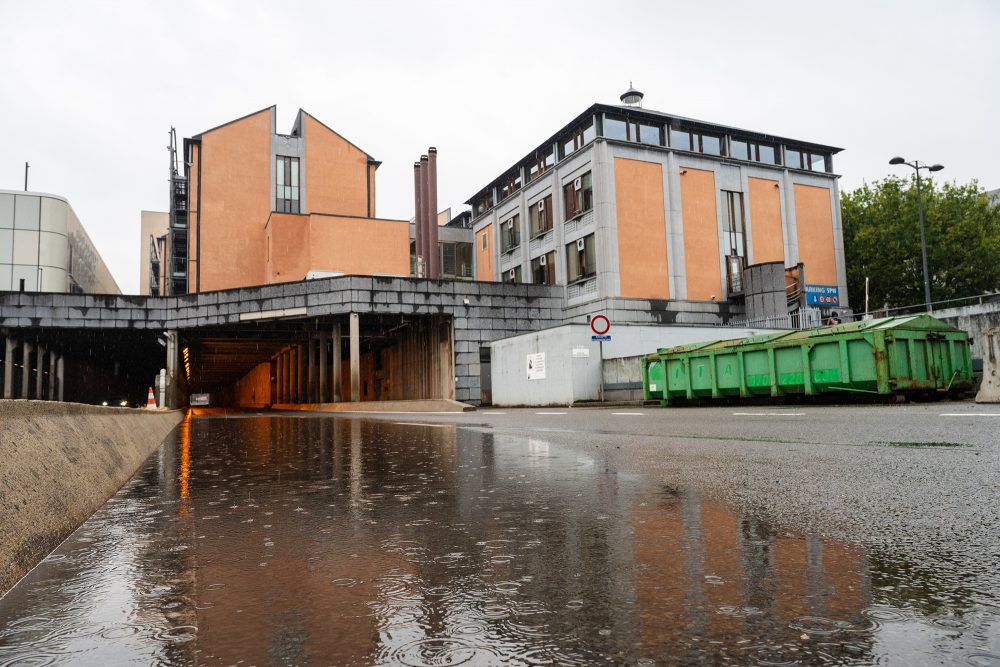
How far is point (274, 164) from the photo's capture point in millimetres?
51281

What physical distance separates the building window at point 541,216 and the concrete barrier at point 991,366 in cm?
3254

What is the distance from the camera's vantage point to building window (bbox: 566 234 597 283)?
3919 cm

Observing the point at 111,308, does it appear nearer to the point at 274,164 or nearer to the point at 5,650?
the point at 274,164

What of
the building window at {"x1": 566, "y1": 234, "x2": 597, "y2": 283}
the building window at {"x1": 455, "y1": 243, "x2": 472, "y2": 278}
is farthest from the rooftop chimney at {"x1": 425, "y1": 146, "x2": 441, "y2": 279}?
the building window at {"x1": 455, "y1": 243, "x2": 472, "y2": 278}

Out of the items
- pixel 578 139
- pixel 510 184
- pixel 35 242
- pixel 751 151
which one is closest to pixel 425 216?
pixel 510 184

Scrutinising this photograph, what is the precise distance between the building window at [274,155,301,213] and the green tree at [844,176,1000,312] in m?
40.5

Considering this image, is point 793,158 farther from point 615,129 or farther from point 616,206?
point 616,206

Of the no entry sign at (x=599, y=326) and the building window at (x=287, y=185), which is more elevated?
the building window at (x=287, y=185)

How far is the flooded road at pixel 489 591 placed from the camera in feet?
4.97

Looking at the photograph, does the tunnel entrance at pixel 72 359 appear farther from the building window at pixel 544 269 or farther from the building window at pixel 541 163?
the building window at pixel 541 163

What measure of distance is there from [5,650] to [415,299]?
36.8m

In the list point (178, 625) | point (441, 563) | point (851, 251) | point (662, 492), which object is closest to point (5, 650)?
point (178, 625)

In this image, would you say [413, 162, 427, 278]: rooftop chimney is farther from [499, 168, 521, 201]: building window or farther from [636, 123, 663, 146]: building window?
Answer: [636, 123, 663, 146]: building window

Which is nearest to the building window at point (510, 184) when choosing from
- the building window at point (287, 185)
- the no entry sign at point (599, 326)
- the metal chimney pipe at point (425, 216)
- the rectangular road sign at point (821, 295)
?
the metal chimney pipe at point (425, 216)
